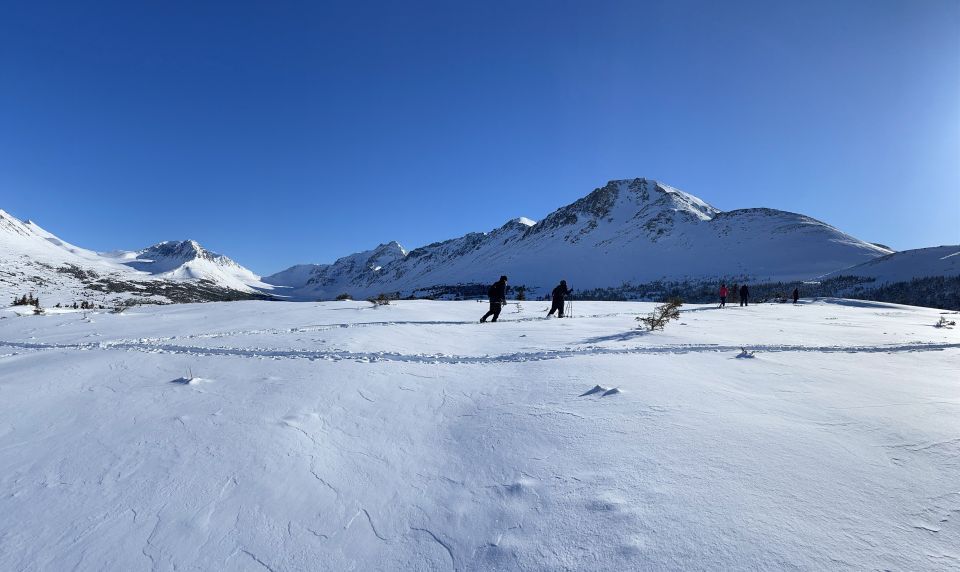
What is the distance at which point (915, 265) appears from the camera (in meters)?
50.8

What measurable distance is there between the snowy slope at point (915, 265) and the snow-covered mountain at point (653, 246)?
13.2 meters

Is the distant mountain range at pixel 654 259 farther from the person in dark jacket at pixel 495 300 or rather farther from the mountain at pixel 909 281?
the person in dark jacket at pixel 495 300

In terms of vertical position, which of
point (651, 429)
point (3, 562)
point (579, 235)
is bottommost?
point (3, 562)

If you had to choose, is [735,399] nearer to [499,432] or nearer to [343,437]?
[499,432]

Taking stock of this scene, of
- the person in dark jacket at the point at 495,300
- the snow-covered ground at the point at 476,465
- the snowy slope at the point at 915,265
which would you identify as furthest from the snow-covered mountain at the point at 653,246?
the snow-covered ground at the point at 476,465

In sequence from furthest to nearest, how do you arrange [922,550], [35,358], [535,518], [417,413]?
[35,358], [417,413], [535,518], [922,550]

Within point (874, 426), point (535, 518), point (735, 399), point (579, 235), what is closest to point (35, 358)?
point (535, 518)

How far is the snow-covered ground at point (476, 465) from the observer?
231cm

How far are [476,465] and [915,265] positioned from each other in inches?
2831

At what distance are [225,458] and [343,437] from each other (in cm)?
91

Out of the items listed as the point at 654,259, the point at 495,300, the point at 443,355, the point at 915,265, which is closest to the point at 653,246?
the point at 654,259

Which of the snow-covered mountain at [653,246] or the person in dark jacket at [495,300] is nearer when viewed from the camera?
the person in dark jacket at [495,300]

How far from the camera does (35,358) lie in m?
6.77

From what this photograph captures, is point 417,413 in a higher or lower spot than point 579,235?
lower
